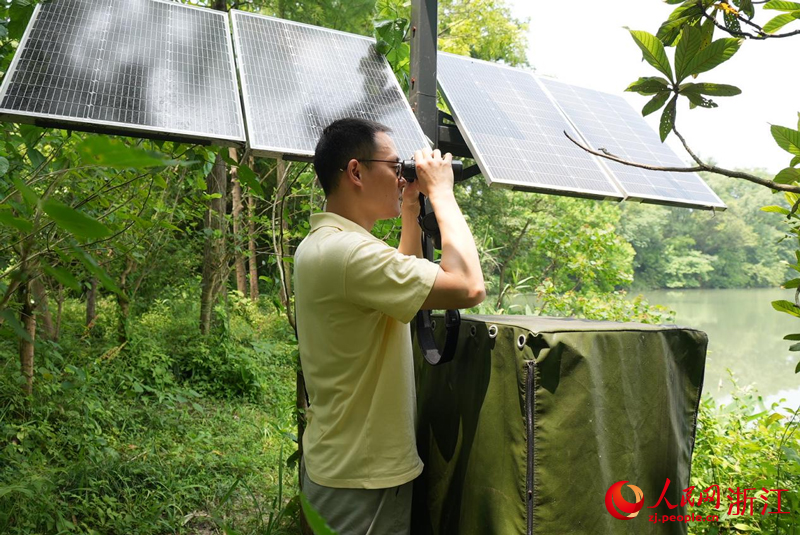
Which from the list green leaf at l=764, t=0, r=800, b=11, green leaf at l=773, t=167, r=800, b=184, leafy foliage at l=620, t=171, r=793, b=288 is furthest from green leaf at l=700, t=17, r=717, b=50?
leafy foliage at l=620, t=171, r=793, b=288

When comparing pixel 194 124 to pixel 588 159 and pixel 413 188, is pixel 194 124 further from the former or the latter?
pixel 588 159

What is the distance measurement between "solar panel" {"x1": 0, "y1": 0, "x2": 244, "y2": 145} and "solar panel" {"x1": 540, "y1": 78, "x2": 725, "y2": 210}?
1.63 metres

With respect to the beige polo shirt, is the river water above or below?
below

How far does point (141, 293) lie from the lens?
751 centimetres

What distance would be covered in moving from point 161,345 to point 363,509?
460 centimetres

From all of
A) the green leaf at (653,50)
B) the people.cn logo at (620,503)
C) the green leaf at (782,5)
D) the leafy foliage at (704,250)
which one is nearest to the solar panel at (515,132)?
the green leaf at (653,50)

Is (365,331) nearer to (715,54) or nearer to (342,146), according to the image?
(342,146)

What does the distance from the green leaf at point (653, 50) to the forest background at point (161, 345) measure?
1057 millimetres

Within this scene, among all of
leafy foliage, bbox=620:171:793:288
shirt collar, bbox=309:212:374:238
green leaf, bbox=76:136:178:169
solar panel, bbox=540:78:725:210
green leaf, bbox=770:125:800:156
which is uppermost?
green leaf, bbox=76:136:178:169

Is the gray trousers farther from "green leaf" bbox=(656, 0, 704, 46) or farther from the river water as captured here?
the river water

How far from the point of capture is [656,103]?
4.77 ft

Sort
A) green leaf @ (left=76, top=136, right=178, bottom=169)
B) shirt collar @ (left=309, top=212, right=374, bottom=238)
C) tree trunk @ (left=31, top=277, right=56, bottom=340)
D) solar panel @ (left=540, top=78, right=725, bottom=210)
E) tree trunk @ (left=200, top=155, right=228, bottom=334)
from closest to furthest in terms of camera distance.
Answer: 1. green leaf @ (left=76, top=136, right=178, bottom=169)
2. shirt collar @ (left=309, top=212, right=374, bottom=238)
3. solar panel @ (left=540, top=78, right=725, bottom=210)
4. tree trunk @ (left=31, top=277, right=56, bottom=340)
5. tree trunk @ (left=200, top=155, right=228, bottom=334)

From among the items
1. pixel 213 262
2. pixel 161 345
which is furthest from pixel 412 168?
pixel 213 262

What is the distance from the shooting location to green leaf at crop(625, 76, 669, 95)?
1.41 meters
